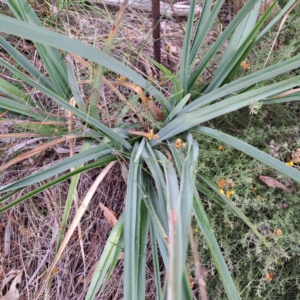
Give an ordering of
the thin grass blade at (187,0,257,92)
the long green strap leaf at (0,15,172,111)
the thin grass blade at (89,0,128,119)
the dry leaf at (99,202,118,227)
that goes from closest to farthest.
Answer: the long green strap leaf at (0,15,172,111), the thin grass blade at (89,0,128,119), the thin grass blade at (187,0,257,92), the dry leaf at (99,202,118,227)

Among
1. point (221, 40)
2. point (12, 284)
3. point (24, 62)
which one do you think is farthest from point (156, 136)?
point (12, 284)

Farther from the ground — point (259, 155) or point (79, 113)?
point (79, 113)

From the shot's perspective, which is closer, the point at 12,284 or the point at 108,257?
the point at 108,257

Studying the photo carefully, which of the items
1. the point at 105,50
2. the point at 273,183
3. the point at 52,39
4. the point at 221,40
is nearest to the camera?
the point at 52,39

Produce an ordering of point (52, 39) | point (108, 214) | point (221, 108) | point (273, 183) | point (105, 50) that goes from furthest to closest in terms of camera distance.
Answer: point (108, 214)
point (273, 183)
point (221, 108)
point (105, 50)
point (52, 39)

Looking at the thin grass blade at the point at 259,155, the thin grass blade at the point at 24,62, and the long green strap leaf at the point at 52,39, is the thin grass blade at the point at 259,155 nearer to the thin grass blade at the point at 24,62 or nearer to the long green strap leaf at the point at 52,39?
the long green strap leaf at the point at 52,39

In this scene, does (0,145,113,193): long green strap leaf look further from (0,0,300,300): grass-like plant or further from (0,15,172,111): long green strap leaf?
(0,15,172,111): long green strap leaf

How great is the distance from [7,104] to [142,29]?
0.66 m

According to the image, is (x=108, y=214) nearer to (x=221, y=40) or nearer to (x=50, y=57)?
(x=50, y=57)

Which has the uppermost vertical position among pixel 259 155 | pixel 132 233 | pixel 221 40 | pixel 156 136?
pixel 221 40

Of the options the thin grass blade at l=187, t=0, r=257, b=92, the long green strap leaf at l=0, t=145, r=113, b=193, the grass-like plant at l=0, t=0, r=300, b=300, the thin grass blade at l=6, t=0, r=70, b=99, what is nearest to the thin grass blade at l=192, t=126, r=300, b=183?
the grass-like plant at l=0, t=0, r=300, b=300

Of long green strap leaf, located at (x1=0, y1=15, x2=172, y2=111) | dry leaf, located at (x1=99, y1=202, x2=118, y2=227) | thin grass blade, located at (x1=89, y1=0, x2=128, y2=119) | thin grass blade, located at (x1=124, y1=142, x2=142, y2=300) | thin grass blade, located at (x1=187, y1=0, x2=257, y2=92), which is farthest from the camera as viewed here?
dry leaf, located at (x1=99, y1=202, x2=118, y2=227)

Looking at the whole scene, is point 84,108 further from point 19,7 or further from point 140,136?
point 19,7

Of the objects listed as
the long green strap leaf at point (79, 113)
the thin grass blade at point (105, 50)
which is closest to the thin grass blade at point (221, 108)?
the long green strap leaf at point (79, 113)
